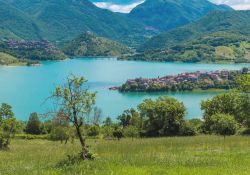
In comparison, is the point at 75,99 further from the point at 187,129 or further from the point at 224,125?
the point at 187,129

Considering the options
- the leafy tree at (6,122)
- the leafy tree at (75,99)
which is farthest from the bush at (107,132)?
the leafy tree at (75,99)

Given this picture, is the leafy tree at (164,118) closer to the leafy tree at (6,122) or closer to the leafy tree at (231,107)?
the leafy tree at (231,107)

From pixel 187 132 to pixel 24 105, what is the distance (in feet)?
353

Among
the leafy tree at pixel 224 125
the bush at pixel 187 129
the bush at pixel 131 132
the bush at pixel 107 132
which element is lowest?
the bush at pixel 107 132

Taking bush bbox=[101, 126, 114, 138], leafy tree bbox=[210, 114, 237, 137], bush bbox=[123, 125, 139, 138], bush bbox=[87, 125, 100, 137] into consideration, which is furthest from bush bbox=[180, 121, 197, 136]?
bush bbox=[87, 125, 100, 137]

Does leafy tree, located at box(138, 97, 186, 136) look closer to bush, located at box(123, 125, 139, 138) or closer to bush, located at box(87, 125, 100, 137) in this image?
bush, located at box(123, 125, 139, 138)

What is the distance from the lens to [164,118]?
67312mm

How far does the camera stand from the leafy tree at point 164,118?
66.7 meters

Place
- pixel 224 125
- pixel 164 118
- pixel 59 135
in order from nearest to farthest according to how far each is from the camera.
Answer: pixel 224 125 < pixel 59 135 < pixel 164 118

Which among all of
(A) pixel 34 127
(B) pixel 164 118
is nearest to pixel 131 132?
(B) pixel 164 118

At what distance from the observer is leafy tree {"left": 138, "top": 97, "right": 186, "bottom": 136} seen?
219 ft

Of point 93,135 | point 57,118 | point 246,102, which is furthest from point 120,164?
point 93,135

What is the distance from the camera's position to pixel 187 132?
6362 centimetres

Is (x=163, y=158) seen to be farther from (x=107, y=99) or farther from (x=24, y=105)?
(x=107, y=99)
